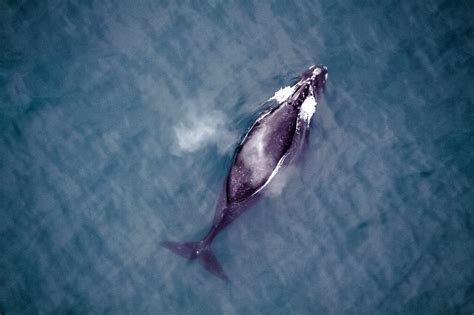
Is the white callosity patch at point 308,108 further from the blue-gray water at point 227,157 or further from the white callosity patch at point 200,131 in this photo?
the white callosity patch at point 200,131

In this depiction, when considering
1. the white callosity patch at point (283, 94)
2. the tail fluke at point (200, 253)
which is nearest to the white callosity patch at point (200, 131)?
the white callosity patch at point (283, 94)

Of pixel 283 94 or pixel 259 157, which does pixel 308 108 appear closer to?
pixel 283 94

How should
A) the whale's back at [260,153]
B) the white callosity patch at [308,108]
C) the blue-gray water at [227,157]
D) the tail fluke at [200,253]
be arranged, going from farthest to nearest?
1. the white callosity patch at [308,108]
2. the blue-gray water at [227,157]
3. the tail fluke at [200,253]
4. the whale's back at [260,153]

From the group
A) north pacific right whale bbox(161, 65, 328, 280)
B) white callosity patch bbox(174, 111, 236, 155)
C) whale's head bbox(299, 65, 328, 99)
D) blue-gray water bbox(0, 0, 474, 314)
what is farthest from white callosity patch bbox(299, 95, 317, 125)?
white callosity patch bbox(174, 111, 236, 155)

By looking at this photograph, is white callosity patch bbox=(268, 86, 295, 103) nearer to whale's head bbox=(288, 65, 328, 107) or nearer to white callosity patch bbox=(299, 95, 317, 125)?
whale's head bbox=(288, 65, 328, 107)

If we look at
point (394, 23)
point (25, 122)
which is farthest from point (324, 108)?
point (25, 122)

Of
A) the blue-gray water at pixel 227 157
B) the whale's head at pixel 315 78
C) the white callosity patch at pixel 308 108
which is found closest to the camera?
the blue-gray water at pixel 227 157

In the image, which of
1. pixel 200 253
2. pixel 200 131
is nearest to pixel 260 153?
pixel 200 131

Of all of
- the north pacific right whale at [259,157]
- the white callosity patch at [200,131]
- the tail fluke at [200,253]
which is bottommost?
the tail fluke at [200,253]
